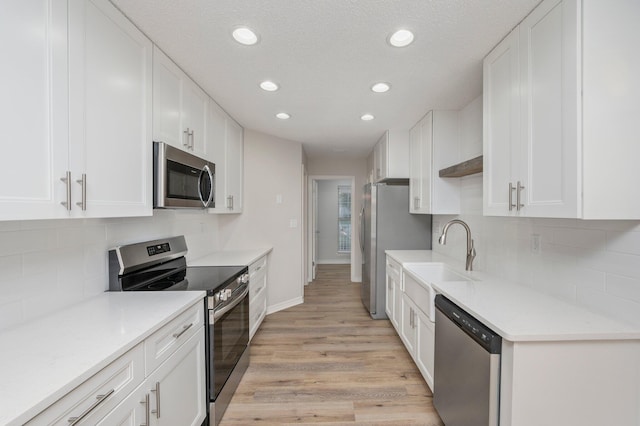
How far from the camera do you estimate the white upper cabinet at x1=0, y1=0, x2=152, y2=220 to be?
885mm

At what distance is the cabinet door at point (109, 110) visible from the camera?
3.64 feet

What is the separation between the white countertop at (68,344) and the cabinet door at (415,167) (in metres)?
2.50

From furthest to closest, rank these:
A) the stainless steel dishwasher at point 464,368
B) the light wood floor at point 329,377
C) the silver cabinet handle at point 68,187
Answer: the light wood floor at point 329,377
the stainless steel dishwasher at point 464,368
the silver cabinet handle at point 68,187

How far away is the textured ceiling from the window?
14.5 feet

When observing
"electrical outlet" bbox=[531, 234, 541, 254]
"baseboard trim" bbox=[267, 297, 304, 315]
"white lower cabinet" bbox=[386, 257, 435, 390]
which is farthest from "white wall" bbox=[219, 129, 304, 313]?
"electrical outlet" bbox=[531, 234, 541, 254]

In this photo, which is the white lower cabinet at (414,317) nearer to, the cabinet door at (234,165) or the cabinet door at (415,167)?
the cabinet door at (415,167)

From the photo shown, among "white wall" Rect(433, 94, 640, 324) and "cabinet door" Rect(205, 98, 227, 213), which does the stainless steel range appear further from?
"white wall" Rect(433, 94, 640, 324)

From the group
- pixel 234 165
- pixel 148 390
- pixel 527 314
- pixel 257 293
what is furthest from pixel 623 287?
pixel 234 165

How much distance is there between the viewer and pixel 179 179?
5.88 ft

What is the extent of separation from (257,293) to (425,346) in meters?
1.73

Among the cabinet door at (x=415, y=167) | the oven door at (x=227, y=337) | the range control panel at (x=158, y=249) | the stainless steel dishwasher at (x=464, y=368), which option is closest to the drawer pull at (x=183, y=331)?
the oven door at (x=227, y=337)

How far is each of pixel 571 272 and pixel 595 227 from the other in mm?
278

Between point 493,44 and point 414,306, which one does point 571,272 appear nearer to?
point 414,306

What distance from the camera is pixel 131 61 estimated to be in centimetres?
142
